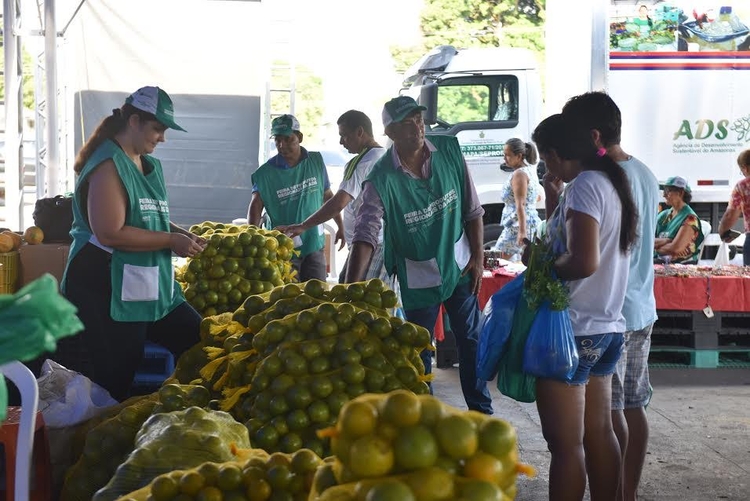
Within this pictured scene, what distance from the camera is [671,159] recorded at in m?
11.2

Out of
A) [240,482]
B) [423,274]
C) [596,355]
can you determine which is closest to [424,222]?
[423,274]

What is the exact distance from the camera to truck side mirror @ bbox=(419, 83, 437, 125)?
10797 millimetres

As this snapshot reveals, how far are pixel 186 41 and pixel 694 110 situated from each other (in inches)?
240

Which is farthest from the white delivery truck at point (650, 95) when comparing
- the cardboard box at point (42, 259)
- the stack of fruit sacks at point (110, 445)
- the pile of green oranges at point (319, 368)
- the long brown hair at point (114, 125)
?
the stack of fruit sacks at point (110, 445)

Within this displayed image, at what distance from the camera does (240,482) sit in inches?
68.2

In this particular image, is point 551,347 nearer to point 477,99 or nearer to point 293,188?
point 293,188

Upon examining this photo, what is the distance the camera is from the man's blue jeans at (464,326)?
15.8ft

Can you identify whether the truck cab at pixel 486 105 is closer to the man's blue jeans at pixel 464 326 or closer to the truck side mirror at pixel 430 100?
the truck side mirror at pixel 430 100

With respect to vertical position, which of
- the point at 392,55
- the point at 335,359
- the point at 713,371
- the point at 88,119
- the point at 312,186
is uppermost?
the point at 392,55

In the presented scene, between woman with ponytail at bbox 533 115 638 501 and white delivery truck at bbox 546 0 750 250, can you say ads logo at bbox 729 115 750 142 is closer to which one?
white delivery truck at bbox 546 0 750 250

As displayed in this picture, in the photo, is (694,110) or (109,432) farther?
(694,110)

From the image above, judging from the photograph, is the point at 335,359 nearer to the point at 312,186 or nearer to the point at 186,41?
the point at 312,186

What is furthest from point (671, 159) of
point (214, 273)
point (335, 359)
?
point (335, 359)

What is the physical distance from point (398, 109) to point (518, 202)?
5029 mm
